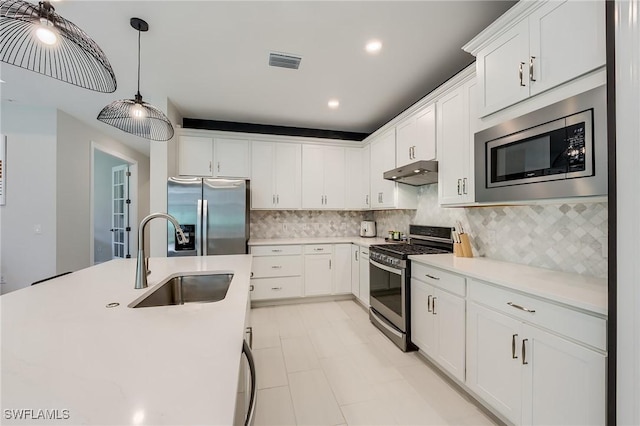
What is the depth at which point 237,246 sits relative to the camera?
331 centimetres

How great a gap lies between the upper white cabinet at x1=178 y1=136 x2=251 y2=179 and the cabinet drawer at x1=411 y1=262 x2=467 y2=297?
265 centimetres

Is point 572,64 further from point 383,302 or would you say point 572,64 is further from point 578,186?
point 383,302

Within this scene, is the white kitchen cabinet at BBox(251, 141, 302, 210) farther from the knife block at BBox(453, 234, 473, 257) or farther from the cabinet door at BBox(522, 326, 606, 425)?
the cabinet door at BBox(522, 326, 606, 425)

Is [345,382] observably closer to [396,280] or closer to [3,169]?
[396,280]

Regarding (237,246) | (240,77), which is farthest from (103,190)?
(240,77)

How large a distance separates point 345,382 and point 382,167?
2.58m

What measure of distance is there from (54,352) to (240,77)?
268cm

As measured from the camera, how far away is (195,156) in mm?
3555

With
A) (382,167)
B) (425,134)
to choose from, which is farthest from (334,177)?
(425,134)

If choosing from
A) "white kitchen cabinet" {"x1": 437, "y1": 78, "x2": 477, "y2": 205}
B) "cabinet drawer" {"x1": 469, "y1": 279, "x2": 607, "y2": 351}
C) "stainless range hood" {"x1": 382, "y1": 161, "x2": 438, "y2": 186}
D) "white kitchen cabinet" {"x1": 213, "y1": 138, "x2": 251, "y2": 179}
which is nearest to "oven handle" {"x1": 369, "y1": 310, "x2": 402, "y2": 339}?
"cabinet drawer" {"x1": 469, "y1": 279, "x2": 607, "y2": 351}

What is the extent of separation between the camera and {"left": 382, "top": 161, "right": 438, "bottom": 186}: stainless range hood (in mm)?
2477
